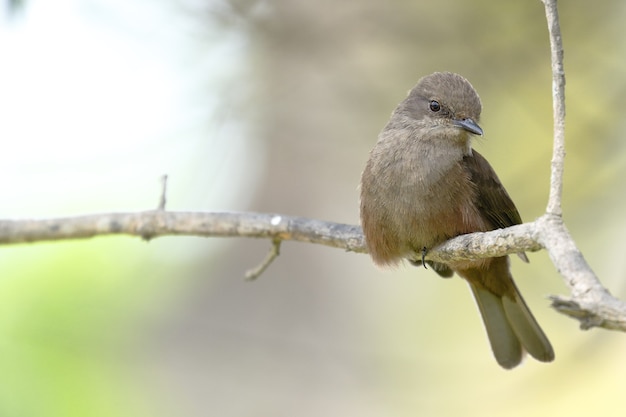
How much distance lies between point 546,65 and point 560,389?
266 centimetres

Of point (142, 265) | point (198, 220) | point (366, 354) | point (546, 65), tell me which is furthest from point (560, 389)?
point (142, 265)

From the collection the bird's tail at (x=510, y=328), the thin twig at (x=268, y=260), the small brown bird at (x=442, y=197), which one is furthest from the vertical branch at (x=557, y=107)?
the bird's tail at (x=510, y=328)

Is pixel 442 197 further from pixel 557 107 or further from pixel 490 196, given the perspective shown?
pixel 557 107

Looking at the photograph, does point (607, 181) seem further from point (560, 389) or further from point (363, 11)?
point (363, 11)

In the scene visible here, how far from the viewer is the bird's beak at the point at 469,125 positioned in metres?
4.60

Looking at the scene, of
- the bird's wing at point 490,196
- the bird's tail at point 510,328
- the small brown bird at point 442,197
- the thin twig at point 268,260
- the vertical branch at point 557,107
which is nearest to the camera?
the vertical branch at point 557,107

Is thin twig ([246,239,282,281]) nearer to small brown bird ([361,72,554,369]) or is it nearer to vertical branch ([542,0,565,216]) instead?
small brown bird ([361,72,554,369])

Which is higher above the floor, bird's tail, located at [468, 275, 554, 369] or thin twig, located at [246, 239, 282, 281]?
thin twig, located at [246, 239, 282, 281]

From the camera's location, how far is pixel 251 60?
7223 millimetres

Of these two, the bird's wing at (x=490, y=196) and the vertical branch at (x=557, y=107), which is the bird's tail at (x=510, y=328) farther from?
the vertical branch at (x=557, y=107)

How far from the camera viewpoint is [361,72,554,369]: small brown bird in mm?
4457

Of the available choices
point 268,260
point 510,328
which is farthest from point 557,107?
point 510,328

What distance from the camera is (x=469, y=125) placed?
4.66m

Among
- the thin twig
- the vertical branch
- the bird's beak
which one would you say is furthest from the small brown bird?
the vertical branch
